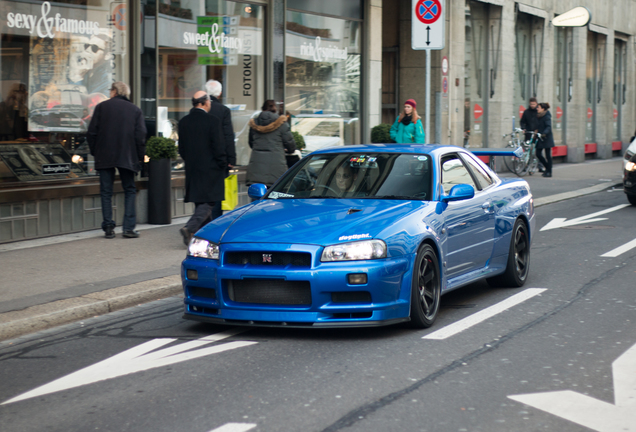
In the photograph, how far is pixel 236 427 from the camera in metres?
4.38

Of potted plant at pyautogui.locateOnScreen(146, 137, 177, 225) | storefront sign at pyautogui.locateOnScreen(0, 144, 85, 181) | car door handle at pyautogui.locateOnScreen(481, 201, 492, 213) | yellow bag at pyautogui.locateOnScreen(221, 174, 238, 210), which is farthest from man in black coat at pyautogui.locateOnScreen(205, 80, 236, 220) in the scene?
car door handle at pyautogui.locateOnScreen(481, 201, 492, 213)

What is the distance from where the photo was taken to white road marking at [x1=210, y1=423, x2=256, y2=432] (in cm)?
433

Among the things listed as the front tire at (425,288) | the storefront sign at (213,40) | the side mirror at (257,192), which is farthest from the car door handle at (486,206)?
the storefront sign at (213,40)

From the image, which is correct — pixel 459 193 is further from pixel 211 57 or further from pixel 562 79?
pixel 562 79

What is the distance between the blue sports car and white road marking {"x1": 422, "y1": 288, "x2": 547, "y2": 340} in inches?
6.6

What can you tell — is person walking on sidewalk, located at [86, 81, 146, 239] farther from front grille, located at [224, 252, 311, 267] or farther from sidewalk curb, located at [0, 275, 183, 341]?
front grille, located at [224, 252, 311, 267]

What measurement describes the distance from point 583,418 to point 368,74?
14859 mm

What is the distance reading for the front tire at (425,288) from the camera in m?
6.42

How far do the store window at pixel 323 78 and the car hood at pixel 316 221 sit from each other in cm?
985

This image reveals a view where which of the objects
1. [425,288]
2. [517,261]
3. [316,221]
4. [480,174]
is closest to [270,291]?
[316,221]

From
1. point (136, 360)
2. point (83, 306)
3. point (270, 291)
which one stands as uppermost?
point (270, 291)

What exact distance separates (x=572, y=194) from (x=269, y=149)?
9.26 meters

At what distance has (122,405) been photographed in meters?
4.82

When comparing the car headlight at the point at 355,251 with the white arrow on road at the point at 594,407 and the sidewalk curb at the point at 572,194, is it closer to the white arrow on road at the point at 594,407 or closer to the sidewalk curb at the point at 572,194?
the white arrow on road at the point at 594,407
